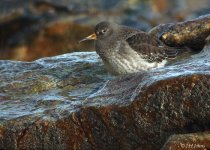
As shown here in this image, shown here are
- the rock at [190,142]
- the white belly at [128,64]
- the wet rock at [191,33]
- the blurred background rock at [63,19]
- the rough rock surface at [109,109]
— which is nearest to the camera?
the rock at [190,142]

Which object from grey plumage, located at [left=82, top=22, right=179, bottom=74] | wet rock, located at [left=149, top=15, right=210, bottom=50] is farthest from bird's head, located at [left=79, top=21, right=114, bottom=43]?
wet rock, located at [left=149, top=15, right=210, bottom=50]

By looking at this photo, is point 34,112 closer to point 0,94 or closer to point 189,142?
point 0,94

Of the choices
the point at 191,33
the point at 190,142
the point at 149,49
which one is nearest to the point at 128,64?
the point at 149,49

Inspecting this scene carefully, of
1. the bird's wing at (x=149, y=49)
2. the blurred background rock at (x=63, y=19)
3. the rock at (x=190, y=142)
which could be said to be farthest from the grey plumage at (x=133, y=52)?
the blurred background rock at (x=63, y=19)

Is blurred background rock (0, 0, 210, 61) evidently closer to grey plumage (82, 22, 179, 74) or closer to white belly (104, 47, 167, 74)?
grey plumage (82, 22, 179, 74)

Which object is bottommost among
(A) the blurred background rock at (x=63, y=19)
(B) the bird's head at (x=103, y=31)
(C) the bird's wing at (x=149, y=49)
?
(A) the blurred background rock at (x=63, y=19)

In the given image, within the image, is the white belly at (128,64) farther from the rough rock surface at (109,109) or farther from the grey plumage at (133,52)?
the rough rock surface at (109,109)

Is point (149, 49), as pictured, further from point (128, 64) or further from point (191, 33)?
point (191, 33)
